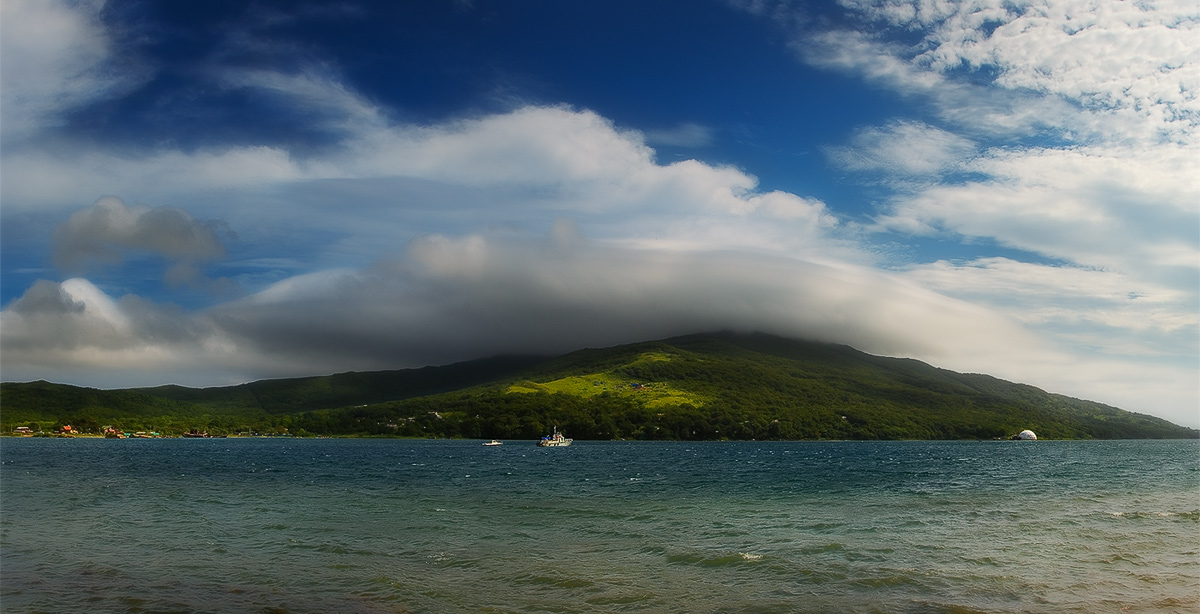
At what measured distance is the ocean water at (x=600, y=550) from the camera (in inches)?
798

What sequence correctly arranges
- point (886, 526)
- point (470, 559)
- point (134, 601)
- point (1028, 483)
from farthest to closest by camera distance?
1. point (1028, 483)
2. point (886, 526)
3. point (470, 559)
4. point (134, 601)

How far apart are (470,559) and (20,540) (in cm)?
2011

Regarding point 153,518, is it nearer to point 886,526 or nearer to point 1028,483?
point 886,526

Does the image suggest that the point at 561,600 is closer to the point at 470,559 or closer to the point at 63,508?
the point at 470,559

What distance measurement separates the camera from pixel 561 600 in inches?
797

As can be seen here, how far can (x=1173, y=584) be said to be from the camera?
22391mm

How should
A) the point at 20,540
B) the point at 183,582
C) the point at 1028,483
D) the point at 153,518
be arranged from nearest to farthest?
the point at 183,582
the point at 20,540
the point at 153,518
the point at 1028,483

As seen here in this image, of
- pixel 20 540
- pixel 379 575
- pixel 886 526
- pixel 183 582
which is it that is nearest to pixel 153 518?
pixel 20 540

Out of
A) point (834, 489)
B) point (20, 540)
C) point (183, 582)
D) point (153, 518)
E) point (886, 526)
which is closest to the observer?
point (183, 582)

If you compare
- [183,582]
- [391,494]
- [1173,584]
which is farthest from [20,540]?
[1173,584]

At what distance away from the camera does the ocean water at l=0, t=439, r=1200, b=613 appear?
2028 centimetres

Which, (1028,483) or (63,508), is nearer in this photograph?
(63,508)

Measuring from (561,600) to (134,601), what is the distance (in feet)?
39.4

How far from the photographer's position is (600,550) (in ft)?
91.0
